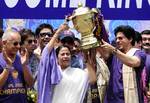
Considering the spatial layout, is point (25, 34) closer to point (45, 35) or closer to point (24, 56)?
point (45, 35)

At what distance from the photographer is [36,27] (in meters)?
5.82

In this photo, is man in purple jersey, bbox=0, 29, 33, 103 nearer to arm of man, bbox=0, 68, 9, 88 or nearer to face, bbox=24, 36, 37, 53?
arm of man, bbox=0, 68, 9, 88

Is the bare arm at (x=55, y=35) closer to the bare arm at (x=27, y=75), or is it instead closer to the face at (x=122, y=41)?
the bare arm at (x=27, y=75)

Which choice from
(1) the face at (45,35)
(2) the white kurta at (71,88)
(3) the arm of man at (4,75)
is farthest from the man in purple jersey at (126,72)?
(3) the arm of man at (4,75)

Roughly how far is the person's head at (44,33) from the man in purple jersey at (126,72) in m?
0.72

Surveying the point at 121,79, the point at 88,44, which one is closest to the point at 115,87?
the point at 121,79

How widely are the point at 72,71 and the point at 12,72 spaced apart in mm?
602

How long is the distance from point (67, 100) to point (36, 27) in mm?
1240

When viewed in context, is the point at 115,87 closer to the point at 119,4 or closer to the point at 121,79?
the point at 121,79

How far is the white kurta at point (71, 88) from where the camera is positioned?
4.84m

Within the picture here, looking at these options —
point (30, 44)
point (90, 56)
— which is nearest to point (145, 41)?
point (30, 44)

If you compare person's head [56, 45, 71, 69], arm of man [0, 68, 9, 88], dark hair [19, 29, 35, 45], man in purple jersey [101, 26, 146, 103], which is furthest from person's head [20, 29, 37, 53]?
arm of man [0, 68, 9, 88]

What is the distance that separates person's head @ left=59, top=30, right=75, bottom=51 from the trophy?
2.60 ft

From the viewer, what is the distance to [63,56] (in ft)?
16.2
